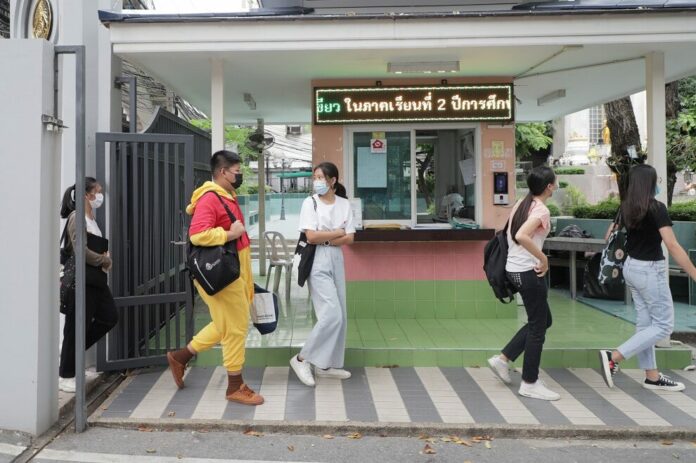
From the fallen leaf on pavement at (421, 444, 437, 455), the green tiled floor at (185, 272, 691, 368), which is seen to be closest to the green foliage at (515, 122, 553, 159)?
the green tiled floor at (185, 272, 691, 368)

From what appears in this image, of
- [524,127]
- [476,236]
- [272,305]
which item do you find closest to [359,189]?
[476,236]

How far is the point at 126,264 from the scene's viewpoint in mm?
5402

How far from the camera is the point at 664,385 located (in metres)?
5.05

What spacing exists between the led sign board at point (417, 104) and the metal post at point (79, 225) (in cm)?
335

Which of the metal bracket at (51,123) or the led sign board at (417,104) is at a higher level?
the led sign board at (417,104)

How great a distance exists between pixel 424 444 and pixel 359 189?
3.90 meters

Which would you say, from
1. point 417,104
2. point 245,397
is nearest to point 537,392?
point 245,397

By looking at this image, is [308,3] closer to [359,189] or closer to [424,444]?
[359,189]

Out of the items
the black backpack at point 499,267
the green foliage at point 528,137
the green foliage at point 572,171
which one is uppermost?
the green foliage at point 528,137

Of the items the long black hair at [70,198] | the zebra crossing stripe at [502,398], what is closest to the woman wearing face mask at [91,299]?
the long black hair at [70,198]

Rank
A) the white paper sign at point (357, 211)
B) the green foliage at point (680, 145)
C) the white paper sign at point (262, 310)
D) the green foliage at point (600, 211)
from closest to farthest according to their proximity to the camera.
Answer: the white paper sign at point (262, 310) → the white paper sign at point (357, 211) → the green foliage at point (600, 211) → the green foliage at point (680, 145)

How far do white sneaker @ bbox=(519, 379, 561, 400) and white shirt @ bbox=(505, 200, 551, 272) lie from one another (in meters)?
0.95

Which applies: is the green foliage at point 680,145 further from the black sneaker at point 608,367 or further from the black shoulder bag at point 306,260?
the black shoulder bag at point 306,260

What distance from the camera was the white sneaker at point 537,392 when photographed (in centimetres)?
477
